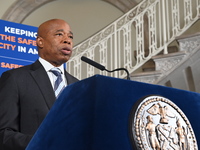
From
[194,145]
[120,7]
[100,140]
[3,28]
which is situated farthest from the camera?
[120,7]

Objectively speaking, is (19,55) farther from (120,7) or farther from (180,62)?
(120,7)

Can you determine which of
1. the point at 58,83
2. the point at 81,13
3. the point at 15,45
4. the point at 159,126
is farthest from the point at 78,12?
the point at 159,126

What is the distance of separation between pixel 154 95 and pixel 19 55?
3.68 meters

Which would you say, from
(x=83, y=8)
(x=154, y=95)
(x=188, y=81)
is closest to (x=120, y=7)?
(x=83, y=8)

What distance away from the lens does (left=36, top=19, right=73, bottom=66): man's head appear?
185 cm

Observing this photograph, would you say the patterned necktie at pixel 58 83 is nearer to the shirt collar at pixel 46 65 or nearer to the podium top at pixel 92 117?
the shirt collar at pixel 46 65

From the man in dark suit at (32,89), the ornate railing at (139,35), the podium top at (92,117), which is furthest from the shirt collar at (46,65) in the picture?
the ornate railing at (139,35)

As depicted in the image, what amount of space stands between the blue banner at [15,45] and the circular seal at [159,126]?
3.57m

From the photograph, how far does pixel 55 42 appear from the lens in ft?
6.11

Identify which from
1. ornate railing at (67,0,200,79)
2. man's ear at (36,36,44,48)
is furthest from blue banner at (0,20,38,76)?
man's ear at (36,36,44,48)

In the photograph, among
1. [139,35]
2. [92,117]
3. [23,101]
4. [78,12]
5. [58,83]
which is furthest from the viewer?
[78,12]

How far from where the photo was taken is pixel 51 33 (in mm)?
1889

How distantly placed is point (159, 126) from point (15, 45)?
377 cm

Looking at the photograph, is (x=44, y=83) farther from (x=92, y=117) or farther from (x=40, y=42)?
(x=92, y=117)
